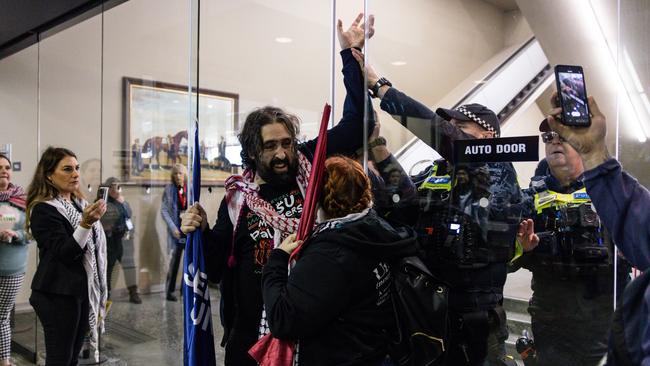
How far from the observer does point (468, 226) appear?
160cm

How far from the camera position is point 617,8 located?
1.34 m

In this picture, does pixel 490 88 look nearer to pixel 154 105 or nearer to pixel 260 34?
pixel 260 34

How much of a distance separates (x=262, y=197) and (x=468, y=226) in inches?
28.5

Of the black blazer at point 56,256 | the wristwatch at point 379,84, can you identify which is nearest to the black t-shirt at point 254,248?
the wristwatch at point 379,84

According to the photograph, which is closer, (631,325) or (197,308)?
(631,325)

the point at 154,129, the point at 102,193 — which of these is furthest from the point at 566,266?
the point at 154,129

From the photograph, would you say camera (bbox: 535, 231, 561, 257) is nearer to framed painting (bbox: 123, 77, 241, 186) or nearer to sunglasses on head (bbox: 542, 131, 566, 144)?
sunglasses on head (bbox: 542, 131, 566, 144)

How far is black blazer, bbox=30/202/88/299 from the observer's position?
2.80 meters

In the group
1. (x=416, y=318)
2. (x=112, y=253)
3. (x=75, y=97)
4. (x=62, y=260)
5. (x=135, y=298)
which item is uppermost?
(x=75, y=97)

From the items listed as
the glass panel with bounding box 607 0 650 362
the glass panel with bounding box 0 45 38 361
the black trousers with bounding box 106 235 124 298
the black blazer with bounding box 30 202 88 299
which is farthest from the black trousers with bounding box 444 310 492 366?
the glass panel with bounding box 0 45 38 361

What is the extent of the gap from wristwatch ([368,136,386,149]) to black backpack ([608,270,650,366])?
1.06 m

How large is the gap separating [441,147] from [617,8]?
596 mm

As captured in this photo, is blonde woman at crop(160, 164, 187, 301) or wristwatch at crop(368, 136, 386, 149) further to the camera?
blonde woman at crop(160, 164, 187, 301)

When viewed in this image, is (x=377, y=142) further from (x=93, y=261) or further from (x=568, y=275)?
(x=93, y=261)
